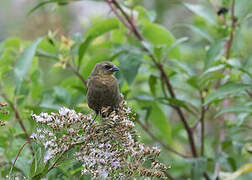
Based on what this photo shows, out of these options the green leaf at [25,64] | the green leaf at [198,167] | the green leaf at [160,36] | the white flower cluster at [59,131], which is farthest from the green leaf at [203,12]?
the white flower cluster at [59,131]

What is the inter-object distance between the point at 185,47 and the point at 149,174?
3.87 meters

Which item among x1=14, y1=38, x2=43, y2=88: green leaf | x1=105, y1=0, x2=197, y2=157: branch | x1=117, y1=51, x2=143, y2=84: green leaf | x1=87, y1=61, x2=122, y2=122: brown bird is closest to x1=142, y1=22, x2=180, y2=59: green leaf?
x1=105, y1=0, x2=197, y2=157: branch

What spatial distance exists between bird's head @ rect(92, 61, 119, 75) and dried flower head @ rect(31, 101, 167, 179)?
1.19m

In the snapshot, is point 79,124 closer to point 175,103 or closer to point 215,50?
point 175,103

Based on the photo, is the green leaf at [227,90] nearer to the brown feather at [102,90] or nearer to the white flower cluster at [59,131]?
the brown feather at [102,90]

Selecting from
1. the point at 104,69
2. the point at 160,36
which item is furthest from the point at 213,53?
the point at 104,69

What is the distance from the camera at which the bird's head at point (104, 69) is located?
348 centimetres

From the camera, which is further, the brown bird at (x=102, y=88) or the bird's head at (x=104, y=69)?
the bird's head at (x=104, y=69)

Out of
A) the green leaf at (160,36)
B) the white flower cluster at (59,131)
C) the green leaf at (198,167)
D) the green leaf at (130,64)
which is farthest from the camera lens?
the green leaf at (160,36)

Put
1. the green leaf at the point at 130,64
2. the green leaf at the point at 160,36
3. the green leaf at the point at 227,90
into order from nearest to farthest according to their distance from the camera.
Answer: the green leaf at the point at 227,90 < the green leaf at the point at 130,64 < the green leaf at the point at 160,36

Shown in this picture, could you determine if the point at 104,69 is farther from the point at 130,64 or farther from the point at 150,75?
the point at 150,75

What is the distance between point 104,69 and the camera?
11.5 feet

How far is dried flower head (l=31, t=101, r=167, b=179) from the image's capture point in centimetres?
221

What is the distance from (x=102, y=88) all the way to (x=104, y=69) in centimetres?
19
